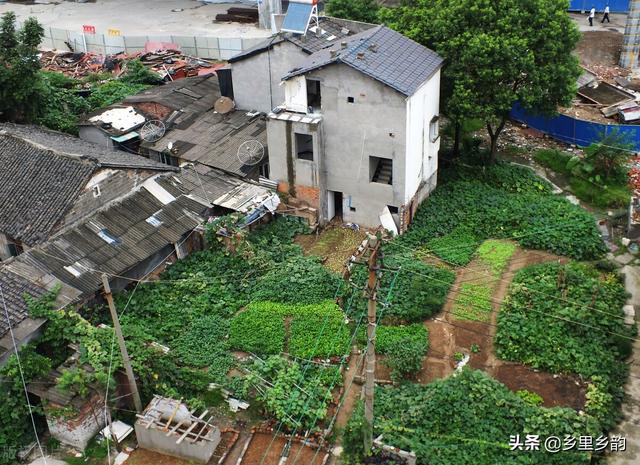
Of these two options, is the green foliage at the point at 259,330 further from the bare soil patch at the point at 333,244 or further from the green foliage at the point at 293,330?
the bare soil patch at the point at 333,244

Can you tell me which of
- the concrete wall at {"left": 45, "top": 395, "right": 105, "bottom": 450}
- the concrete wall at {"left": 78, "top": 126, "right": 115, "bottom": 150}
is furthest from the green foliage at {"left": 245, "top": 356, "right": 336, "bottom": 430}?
the concrete wall at {"left": 78, "top": 126, "right": 115, "bottom": 150}

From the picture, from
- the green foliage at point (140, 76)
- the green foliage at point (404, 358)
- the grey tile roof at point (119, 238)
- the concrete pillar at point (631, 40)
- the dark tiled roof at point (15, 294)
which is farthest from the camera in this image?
the green foliage at point (140, 76)

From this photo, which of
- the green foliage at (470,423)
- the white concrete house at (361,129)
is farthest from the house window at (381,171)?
the green foliage at (470,423)

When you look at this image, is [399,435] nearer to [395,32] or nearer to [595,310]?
[595,310]

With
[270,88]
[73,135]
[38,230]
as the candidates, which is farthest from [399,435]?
[73,135]

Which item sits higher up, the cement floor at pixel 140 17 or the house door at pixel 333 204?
the cement floor at pixel 140 17

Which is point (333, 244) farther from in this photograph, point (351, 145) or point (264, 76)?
point (264, 76)

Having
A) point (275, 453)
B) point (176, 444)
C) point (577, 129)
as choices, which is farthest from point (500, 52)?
point (176, 444)
